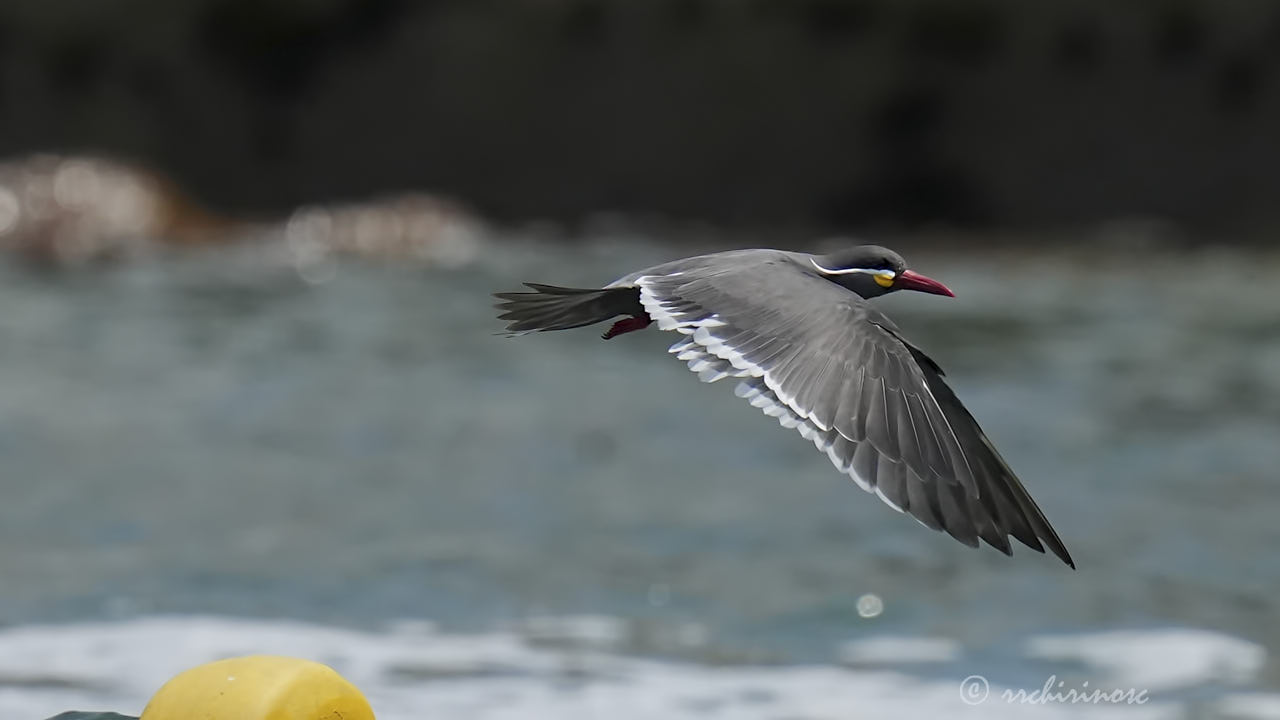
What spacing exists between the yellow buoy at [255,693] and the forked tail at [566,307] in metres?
0.94

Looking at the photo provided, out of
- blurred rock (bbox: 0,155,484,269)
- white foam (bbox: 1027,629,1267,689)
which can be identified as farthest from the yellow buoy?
blurred rock (bbox: 0,155,484,269)

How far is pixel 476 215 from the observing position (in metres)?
19.9

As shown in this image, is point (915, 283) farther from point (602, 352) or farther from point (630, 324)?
point (602, 352)

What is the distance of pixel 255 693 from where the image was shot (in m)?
4.19

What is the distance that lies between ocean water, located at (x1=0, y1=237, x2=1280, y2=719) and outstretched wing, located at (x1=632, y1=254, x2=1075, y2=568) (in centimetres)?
218

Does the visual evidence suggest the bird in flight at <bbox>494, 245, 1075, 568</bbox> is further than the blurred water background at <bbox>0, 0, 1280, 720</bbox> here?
No

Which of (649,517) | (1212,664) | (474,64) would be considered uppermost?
(474,64)

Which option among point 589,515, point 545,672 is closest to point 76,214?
point 589,515

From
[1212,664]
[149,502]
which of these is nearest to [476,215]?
[149,502]

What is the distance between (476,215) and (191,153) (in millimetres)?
3156

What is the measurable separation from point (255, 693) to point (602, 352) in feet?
31.1

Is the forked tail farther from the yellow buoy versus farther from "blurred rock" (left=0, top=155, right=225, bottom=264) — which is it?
"blurred rock" (left=0, top=155, right=225, bottom=264)

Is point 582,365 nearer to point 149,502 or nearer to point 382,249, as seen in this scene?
point 149,502

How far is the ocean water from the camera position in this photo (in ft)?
21.7
